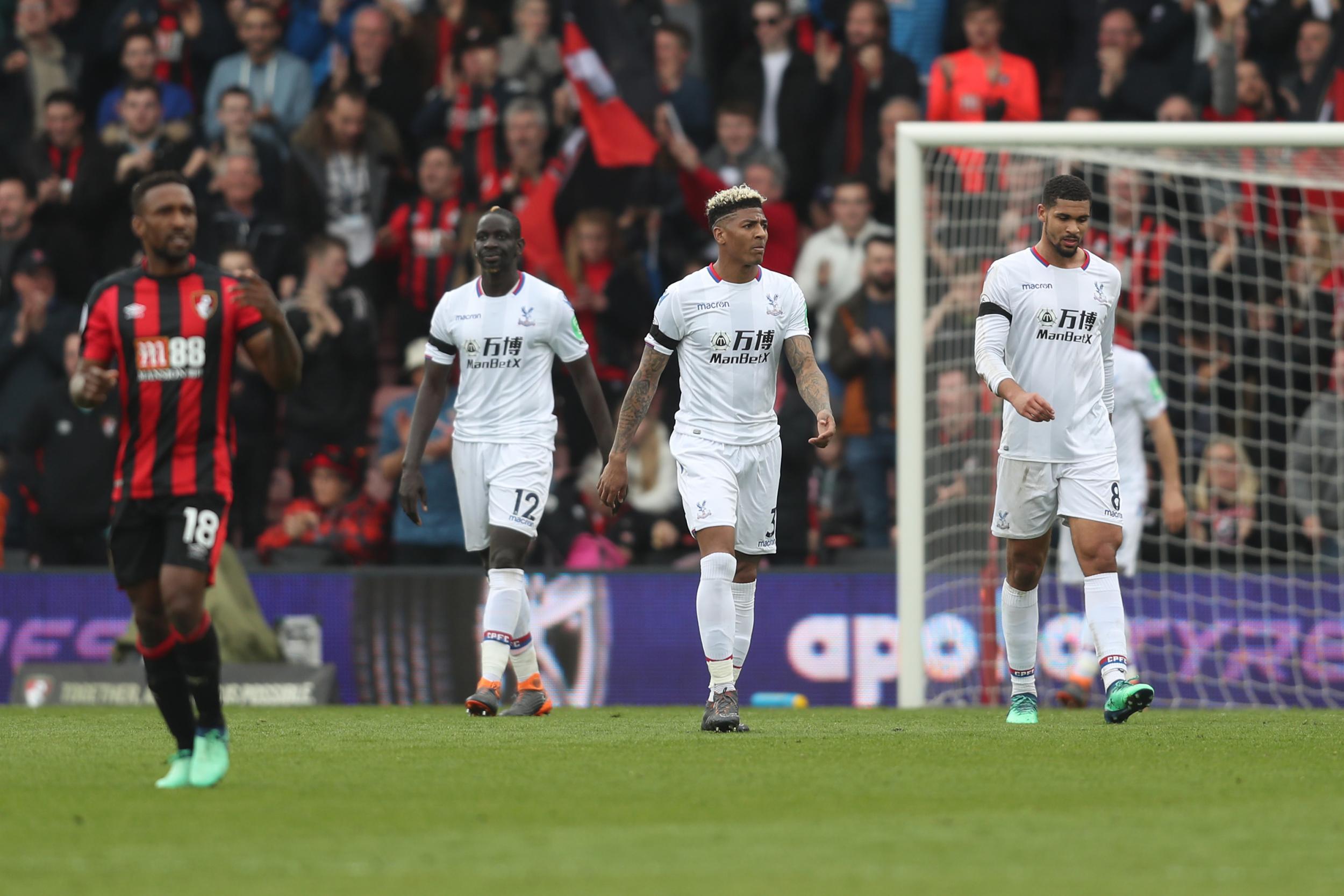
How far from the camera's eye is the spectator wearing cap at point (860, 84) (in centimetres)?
1655

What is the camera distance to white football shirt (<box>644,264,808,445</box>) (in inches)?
380

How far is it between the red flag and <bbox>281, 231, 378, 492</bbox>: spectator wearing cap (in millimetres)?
2424

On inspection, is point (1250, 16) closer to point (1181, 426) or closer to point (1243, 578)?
point (1181, 426)

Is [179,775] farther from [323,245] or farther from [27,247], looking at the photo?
[27,247]

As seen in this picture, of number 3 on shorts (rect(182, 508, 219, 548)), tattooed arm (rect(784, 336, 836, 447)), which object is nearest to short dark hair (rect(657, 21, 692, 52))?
tattooed arm (rect(784, 336, 836, 447))

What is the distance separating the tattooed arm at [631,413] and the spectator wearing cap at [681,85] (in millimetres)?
7697

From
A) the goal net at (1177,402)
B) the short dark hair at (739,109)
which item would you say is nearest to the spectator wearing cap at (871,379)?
the goal net at (1177,402)

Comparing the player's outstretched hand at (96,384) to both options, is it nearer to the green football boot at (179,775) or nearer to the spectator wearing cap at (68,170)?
the green football boot at (179,775)

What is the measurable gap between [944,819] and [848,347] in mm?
9268

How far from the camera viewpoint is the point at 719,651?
940cm

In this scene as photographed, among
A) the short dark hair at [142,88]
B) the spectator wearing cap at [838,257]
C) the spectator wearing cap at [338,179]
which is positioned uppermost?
the short dark hair at [142,88]

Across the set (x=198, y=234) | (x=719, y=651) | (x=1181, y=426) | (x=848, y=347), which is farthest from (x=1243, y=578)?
(x=198, y=234)

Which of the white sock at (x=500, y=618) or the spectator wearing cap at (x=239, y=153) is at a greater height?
the spectator wearing cap at (x=239, y=153)

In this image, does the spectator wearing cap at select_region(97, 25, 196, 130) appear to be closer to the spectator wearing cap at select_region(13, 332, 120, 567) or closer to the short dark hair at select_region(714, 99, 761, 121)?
the spectator wearing cap at select_region(13, 332, 120, 567)
